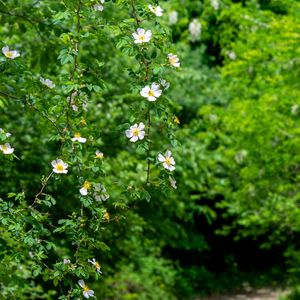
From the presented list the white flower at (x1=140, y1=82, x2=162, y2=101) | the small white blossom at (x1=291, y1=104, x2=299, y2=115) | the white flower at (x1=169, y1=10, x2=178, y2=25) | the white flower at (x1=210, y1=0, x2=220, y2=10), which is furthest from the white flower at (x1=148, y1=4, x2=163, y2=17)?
the small white blossom at (x1=291, y1=104, x2=299, y2=115)

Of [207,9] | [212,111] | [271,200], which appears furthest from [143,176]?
[212,111]

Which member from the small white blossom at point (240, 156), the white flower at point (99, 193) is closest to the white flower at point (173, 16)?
the small white blossom at point (240, 156)

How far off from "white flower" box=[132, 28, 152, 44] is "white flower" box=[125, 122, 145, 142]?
0.28 meters

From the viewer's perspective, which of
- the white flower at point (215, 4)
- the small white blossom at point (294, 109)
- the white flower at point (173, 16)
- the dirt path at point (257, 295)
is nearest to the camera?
the white flower at point (173, 16)

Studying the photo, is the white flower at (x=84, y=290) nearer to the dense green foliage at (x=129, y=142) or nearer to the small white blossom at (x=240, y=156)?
the dense green foliage at (x=129, y=142)

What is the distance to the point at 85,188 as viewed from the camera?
2543 mm

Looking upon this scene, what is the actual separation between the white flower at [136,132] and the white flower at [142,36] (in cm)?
28

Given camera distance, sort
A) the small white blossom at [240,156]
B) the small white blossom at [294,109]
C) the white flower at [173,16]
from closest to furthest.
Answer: the white flower at [173,16], the small white blossom at [294,109], the small white blossom at [240,156]

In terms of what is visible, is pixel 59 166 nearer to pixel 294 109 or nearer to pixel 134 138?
pixel 134 138

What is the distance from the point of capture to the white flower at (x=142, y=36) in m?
2.46

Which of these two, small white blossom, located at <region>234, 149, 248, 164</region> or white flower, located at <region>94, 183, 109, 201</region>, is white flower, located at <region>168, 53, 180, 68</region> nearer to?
white flower, located at <region>94, 183, 109, 201</region>

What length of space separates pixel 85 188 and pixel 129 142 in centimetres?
375

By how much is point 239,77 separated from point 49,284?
304cm

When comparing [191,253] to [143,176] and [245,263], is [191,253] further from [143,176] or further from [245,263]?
[143,176]
